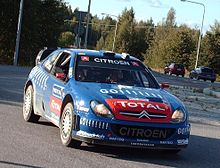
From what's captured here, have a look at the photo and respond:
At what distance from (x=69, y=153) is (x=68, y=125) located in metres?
0.54

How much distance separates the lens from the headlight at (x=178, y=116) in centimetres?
811

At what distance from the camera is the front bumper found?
7820mm

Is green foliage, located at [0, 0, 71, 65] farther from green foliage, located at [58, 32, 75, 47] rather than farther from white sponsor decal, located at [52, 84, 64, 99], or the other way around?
white sponsor decal, located at [52, 84, 64, 99]

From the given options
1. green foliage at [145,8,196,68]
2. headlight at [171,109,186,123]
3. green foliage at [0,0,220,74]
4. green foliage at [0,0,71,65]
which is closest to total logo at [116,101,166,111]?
headlight at [171,109,186,123]

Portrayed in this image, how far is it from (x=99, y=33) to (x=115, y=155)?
165m

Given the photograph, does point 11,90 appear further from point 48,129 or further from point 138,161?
point 138,161

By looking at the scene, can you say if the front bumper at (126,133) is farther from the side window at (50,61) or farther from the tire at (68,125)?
the side window at (50,61)

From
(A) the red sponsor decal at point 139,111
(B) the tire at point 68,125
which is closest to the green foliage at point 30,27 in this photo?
(B) the tire at point 68,125

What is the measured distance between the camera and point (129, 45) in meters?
112

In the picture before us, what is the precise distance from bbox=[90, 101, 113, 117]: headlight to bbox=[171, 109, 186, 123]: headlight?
97cm

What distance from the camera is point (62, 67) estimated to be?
972cm

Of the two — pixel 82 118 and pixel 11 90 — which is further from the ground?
pixel 82 118

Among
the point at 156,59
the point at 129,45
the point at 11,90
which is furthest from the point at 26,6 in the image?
the point at 129,45

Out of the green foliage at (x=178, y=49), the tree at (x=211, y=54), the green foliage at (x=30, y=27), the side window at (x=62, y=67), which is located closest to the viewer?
the side window at (x=62, y=67)
